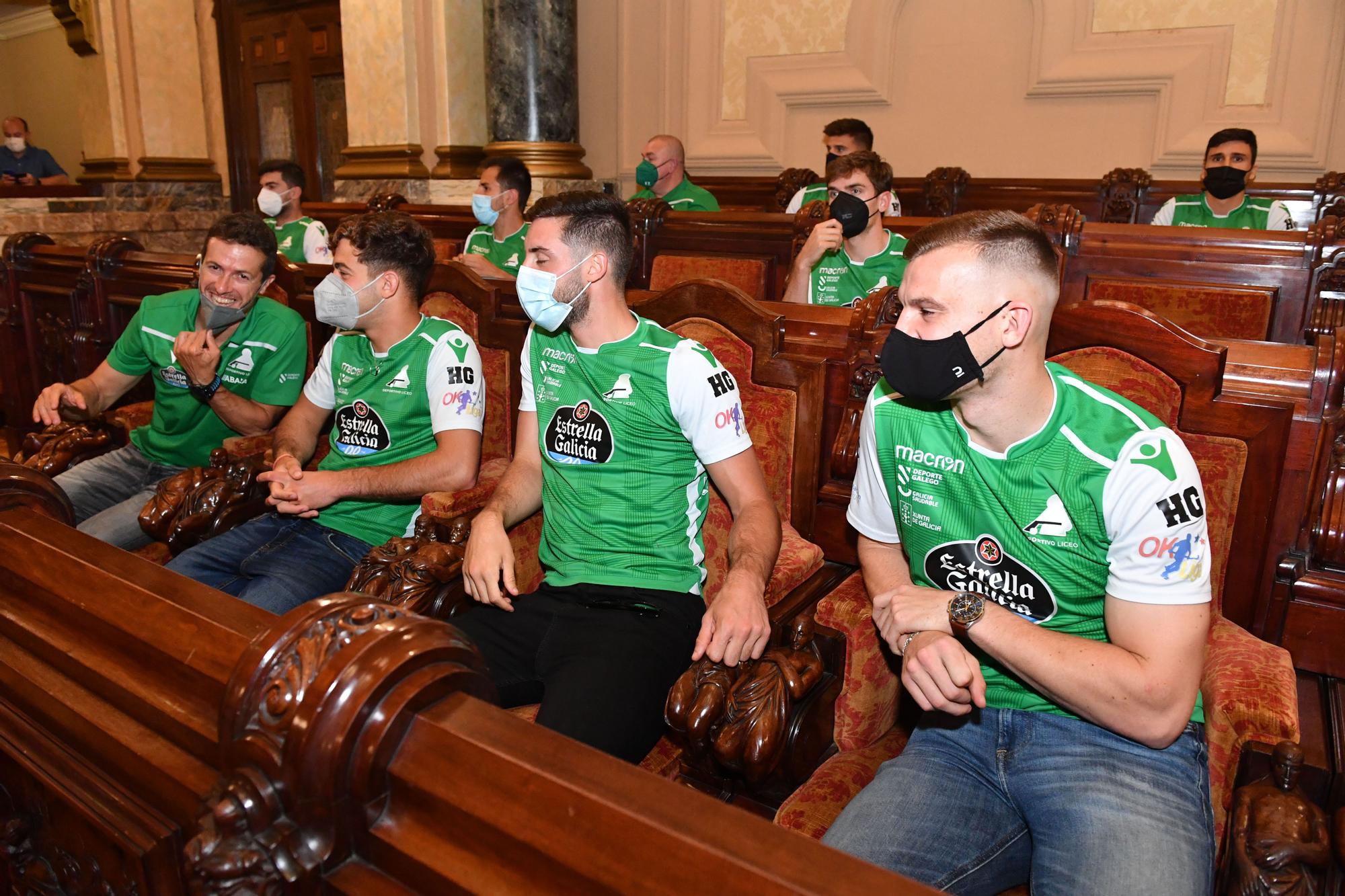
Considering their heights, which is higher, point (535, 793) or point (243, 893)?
point (535, 793)

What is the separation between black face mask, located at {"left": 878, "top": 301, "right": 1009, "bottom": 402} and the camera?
4.81 ft

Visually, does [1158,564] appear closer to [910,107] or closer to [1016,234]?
[1016,234]

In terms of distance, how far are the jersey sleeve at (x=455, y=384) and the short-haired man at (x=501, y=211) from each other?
2539 millimetres

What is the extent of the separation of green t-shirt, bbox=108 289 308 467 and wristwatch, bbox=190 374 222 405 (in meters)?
0.10

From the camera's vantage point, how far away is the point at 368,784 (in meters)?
0.79

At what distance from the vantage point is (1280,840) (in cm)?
119

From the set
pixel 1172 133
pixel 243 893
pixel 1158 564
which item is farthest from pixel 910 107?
pixel 243 893

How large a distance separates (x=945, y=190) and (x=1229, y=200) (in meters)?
1.55

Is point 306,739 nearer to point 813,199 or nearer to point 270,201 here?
point 813,199

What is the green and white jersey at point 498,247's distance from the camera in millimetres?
5051

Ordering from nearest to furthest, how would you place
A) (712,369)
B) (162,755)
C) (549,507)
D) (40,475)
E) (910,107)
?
(162,755)
(40,475)
(712,369)
(549,507)
(910,107)

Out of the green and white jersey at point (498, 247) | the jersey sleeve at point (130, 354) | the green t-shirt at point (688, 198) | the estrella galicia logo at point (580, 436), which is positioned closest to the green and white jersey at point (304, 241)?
the green and white jersey at point (498, 247)

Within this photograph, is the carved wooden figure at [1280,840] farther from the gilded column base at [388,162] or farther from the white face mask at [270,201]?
the gilded column base at [388,162]

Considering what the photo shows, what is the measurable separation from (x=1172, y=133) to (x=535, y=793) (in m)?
6.34
